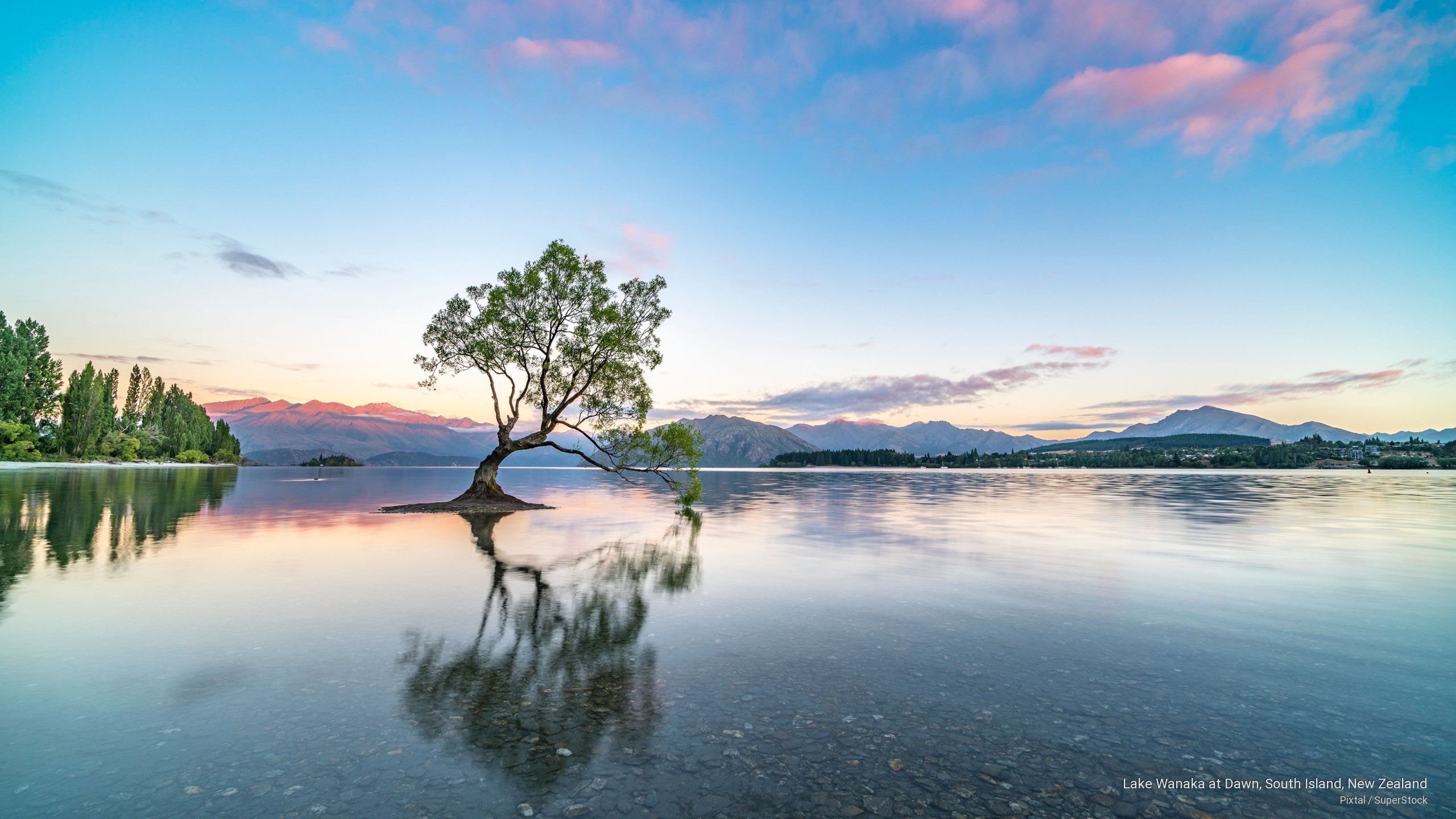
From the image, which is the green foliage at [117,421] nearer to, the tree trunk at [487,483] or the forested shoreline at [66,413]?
the forested shoreline at [66,413]

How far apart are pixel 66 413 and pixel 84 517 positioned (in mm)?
159729

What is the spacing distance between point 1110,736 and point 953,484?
117169 millimetres

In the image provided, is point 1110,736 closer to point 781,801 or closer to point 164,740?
point 781,801

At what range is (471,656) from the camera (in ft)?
39.6

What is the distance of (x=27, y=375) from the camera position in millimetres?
127250

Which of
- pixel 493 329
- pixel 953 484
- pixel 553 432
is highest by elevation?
pixel 493 329

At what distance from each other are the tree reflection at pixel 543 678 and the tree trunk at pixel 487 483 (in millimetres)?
33636

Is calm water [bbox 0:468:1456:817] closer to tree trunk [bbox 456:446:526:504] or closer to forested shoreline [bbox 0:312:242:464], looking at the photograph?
tree trunk [bbox 456:446:526:504]

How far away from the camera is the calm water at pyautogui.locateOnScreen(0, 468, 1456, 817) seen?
7184 millimetres

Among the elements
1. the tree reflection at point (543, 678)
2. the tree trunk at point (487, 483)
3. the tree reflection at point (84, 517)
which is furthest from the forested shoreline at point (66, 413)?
the tree reflection at point (543, 678)

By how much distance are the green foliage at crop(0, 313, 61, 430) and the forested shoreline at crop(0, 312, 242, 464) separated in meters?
0.13

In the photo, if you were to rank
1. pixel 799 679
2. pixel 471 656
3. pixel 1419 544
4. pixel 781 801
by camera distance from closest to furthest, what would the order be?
pixel 781 801 < pixel 799 679 < pixel 471 656 < pixel 1419 544

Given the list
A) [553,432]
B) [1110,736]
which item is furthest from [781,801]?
[553,432]

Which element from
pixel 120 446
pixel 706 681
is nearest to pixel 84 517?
pixel 706 681
